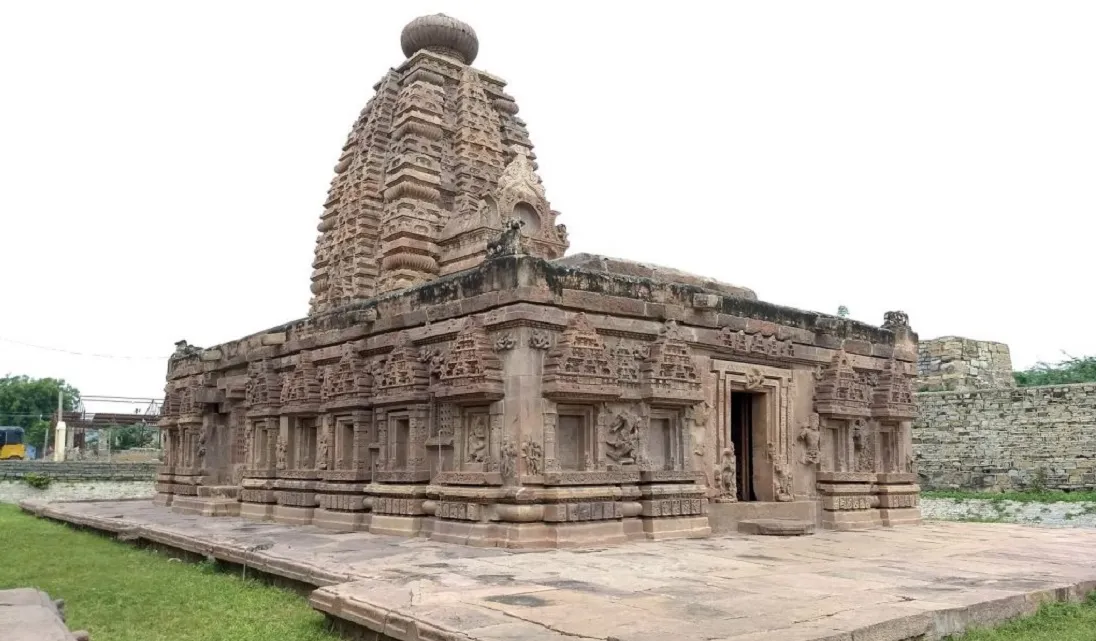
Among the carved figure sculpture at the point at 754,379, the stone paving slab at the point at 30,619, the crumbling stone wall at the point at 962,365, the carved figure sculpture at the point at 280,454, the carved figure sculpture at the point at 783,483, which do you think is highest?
the crumbling stone wall at the point at 962,365

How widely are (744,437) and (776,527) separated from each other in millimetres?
2232

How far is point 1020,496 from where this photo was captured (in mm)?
23109

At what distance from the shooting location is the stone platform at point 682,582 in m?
6.14

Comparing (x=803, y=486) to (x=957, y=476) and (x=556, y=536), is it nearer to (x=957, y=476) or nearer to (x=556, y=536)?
(x=556, y=536)

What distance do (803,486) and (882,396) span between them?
2.62 meters

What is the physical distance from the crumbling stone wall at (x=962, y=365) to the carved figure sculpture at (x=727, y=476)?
17.6 meters

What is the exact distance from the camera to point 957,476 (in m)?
25.8

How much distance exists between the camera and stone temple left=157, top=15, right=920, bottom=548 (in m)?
11.8

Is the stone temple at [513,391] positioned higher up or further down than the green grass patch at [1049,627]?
higher up

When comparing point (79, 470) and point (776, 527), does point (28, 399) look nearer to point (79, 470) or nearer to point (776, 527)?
point (79, 470)

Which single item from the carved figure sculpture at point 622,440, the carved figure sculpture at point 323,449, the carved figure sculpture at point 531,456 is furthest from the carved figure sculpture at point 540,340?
the carved figure sculpture at point 323,449

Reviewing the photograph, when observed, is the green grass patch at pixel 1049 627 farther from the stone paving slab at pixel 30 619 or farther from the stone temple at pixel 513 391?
the stone paving slab at pixel 30 619

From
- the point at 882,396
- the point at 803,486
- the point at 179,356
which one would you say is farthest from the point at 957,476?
the point at 179,356

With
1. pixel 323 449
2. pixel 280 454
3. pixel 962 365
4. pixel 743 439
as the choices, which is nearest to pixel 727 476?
pixel 743 439
